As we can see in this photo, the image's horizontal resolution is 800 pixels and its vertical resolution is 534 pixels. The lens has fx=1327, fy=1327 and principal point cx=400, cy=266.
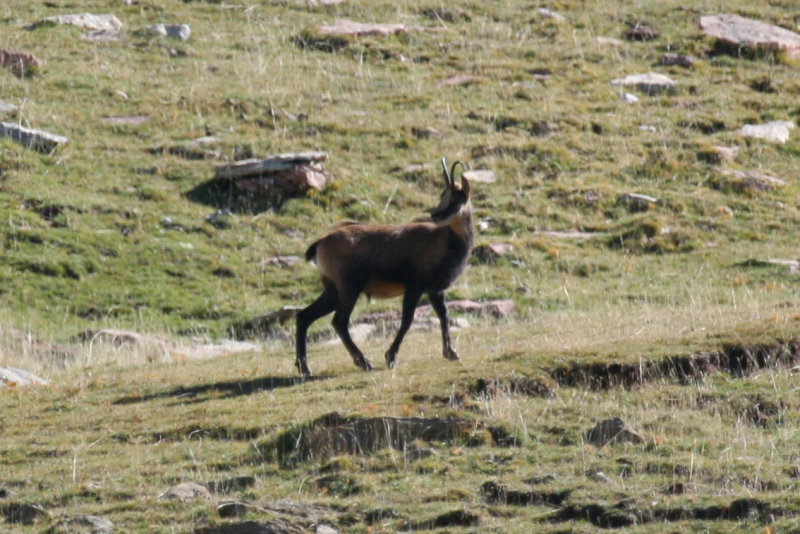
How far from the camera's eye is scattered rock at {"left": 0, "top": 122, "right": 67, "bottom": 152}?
21.2m

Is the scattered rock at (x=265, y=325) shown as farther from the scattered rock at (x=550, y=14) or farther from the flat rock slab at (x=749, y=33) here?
the flat rock slab at (x=749, y=33)

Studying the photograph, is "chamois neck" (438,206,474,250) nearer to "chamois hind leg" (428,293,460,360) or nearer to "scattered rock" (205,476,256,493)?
"chamois hind leg" (428,293,460,360)

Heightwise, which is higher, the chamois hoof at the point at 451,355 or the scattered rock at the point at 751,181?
the chamois hoof at the point at 451,355

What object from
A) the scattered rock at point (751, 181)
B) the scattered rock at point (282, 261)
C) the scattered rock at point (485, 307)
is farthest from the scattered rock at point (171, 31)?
the scattered rock at point (485, 307)

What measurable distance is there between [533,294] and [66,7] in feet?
49.0

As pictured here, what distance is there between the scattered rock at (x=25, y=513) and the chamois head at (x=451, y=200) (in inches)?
204

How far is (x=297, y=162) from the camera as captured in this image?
2092 cm

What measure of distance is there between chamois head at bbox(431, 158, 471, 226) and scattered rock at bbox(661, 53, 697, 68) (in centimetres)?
1583

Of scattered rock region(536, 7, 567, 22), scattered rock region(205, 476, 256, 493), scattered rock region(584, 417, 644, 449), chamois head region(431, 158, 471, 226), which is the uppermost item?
chamois head region(431, 158, 471, 226)

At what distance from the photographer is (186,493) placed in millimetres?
8664

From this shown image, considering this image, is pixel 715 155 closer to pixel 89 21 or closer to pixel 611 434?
pixel 89 21

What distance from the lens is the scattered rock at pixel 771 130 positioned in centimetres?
2405

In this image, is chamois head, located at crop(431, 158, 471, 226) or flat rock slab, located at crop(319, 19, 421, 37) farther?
flat rock slab, located at crop(319, 19, 421, 37)

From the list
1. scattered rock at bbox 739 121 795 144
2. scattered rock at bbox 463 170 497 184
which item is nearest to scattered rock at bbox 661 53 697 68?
scattered rock at bbox 739 121 795 144
